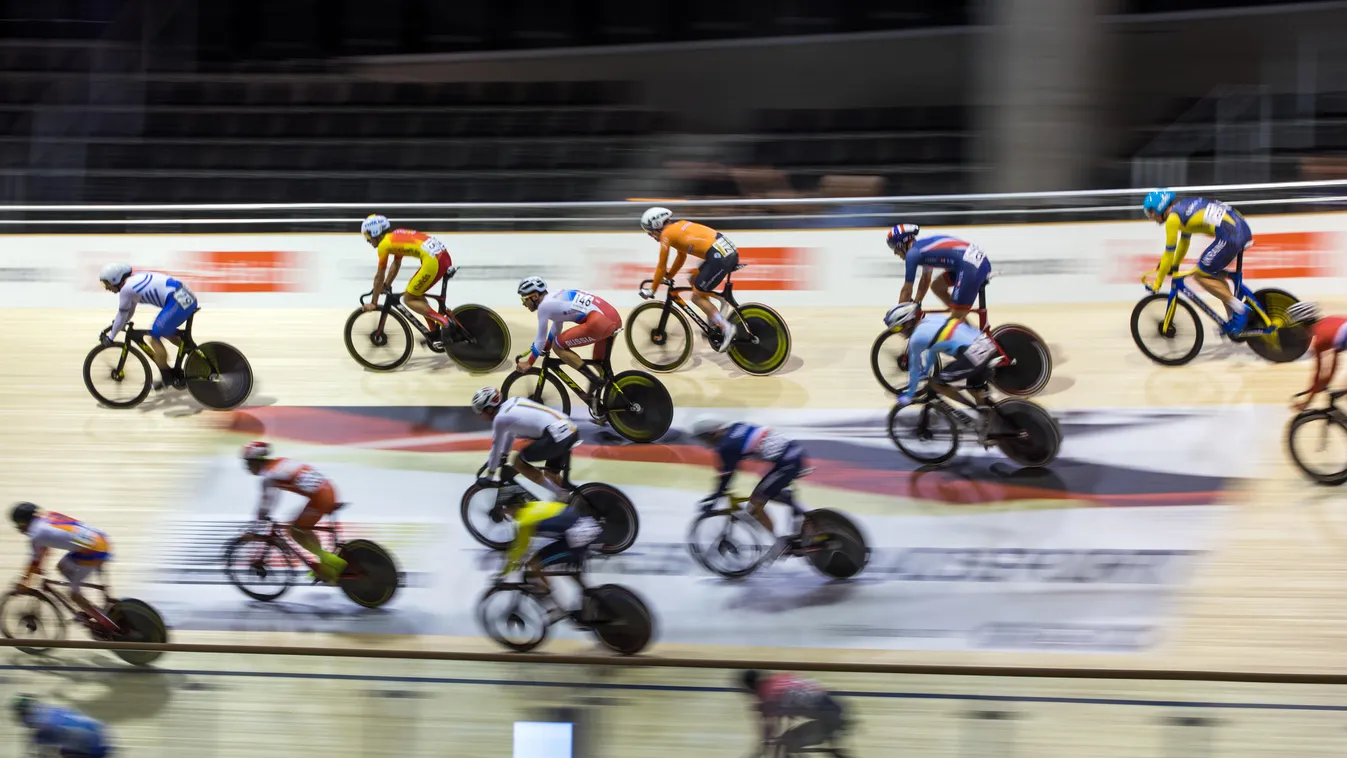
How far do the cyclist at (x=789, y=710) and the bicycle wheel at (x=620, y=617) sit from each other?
7.96 ft

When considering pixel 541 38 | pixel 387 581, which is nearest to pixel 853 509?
pixel 387 581

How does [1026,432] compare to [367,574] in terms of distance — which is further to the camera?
[1026,432]

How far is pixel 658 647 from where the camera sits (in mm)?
7328

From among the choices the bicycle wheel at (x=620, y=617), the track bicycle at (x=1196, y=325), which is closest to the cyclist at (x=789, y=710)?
the bicycle wheel at (x=620, y=617)

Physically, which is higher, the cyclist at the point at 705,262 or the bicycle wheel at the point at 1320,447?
the cyclist at the point at 705,262

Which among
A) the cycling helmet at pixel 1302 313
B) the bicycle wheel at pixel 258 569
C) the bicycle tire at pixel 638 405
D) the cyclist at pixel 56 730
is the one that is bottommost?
the cyclist at pixel 56 730

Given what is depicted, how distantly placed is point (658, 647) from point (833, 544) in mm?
1146

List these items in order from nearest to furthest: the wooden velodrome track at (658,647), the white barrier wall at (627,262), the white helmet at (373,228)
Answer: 1. the wooden velodrome track at (658,647)
2. the white helmet at (373,228)
3. the white barrier wall at (627,262)

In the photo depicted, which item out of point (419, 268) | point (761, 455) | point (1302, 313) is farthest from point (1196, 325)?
point (419, 268)

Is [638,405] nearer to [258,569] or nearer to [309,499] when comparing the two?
[309,499]

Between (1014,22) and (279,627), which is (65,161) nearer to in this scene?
(279,627)

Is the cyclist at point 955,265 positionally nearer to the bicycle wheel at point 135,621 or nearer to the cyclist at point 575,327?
the cyclist at point 575,327

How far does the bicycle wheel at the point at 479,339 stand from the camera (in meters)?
10.2

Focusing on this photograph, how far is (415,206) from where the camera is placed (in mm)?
12141
